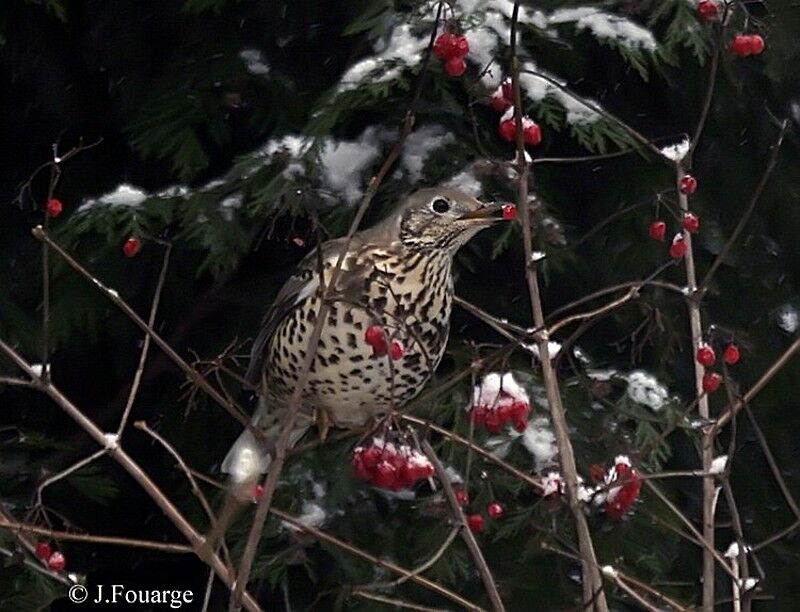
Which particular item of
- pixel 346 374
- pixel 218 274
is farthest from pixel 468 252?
pixel 346 374

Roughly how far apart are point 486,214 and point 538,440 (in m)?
0.74

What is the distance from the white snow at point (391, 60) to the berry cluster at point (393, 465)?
1.04m

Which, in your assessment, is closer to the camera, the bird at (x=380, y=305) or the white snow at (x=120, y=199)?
the bird at (x=380, y=305)

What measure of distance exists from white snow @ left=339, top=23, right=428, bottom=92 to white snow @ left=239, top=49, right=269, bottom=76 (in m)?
0.23

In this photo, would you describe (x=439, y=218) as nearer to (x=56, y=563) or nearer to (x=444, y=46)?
(x=444, y=46)

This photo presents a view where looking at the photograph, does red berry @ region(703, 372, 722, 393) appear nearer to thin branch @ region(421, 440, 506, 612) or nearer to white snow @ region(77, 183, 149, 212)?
thin branch @ region(421, 440, 506, 612)

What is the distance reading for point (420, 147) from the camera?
115 inches

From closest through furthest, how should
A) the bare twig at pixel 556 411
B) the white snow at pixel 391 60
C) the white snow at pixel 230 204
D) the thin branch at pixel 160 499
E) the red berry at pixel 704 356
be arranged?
the thin branch at pixel 160 499, the bare twig at pixel 556 411, the red berry at pixel 704 356, the white snow at pixel 391 60, the white snow at pixel 230 204

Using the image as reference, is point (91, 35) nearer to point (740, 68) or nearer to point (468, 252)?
point (468, 252)

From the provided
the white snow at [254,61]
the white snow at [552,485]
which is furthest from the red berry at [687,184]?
the white snow at [254,61]

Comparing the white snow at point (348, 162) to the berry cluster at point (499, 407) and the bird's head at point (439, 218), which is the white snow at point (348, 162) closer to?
the bird's head at point (439, 218)

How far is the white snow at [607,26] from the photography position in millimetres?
2854

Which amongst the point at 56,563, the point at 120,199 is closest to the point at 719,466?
the point at 56,563

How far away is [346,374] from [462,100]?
0.78m
